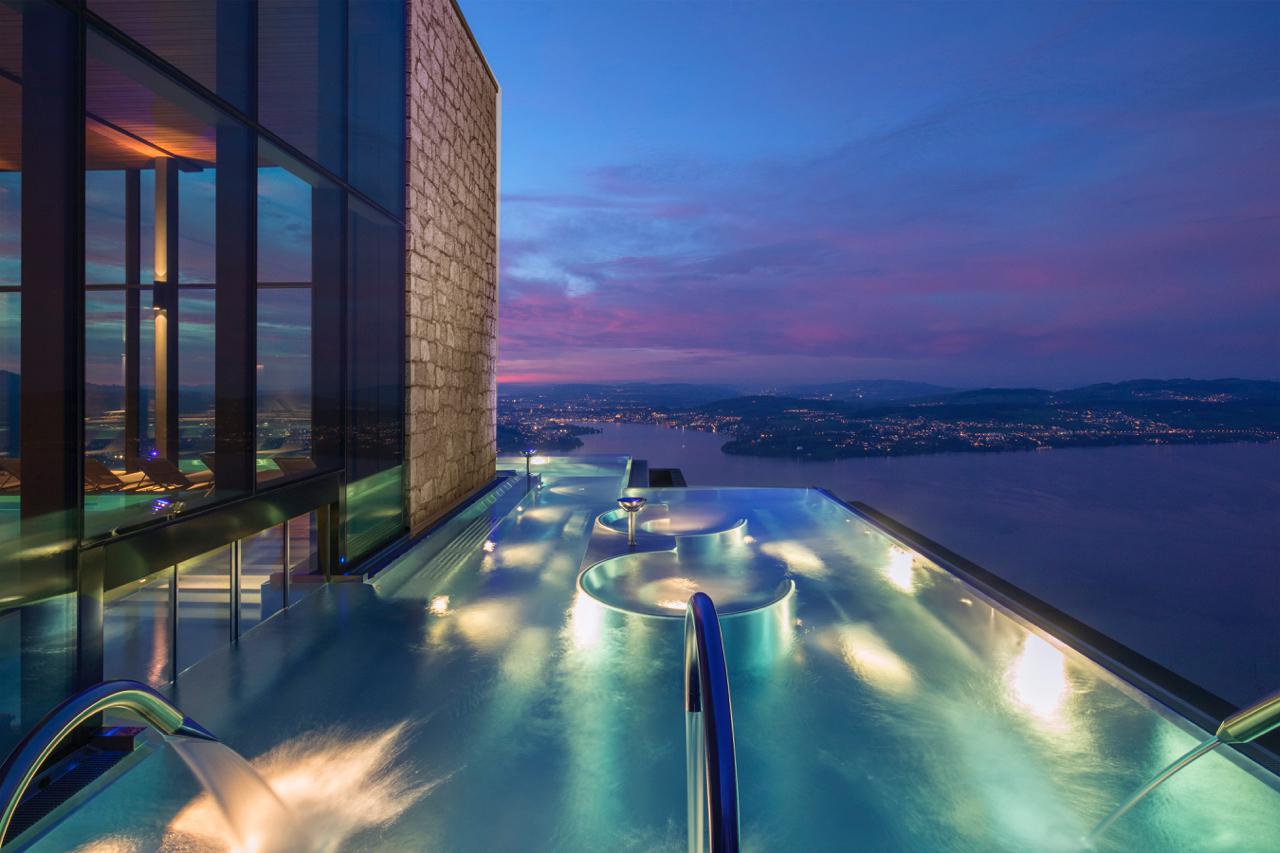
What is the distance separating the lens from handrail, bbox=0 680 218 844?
0.92 meters

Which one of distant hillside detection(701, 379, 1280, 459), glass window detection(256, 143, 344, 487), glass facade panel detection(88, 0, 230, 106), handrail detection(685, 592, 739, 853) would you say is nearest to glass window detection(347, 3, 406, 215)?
glass window detection(256, 143, 344, 487)

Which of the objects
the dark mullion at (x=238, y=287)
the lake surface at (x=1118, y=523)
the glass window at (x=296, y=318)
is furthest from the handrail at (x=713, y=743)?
the lake surface at (x=1118, y=523)

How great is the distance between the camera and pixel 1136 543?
33531 mm

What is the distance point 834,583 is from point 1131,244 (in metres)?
45.9

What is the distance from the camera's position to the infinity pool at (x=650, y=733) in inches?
87.4

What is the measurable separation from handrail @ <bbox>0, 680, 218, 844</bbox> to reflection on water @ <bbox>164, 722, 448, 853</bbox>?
84 cm

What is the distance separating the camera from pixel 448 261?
23.8 feet

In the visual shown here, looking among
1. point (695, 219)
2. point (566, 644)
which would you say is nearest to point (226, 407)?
point (566, 644)

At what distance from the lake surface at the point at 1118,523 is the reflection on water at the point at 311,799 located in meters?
8.69

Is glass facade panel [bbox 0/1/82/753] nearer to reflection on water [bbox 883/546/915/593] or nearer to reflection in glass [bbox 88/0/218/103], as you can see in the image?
reflection in glass [bbox 88/0/218/103]

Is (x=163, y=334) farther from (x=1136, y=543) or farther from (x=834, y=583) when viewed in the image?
(x=1136, y=543)

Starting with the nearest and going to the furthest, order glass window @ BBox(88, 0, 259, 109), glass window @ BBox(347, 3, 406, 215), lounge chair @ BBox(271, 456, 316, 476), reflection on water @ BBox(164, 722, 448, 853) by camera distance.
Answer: reflection on water @ BBox(164, 722, 448, 853) → glass window @ BBox(88, 0, 259, 109) → lounge chair @ BBox(271, 456, 316, 476) → glass window @ BBox(347, 3, 406, 215)

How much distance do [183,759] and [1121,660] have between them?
4908 millimetres

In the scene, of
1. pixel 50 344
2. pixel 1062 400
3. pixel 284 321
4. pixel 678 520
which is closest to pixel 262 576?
pixel 284 321
